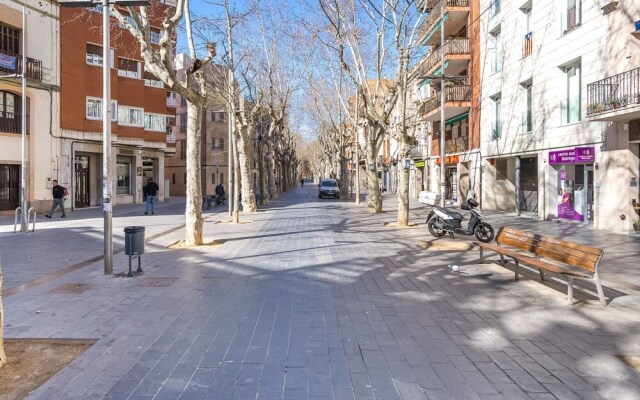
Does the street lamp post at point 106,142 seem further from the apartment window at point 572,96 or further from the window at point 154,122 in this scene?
the window at point 154,122

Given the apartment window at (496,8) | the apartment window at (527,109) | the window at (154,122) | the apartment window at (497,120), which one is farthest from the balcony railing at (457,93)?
the window at (154,122)

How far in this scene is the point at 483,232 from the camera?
13359 mm

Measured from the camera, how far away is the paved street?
3918mm

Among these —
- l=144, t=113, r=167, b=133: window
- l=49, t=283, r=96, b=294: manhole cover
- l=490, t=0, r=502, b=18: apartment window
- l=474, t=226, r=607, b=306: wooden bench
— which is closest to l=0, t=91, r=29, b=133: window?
l=144, t=113, r=167, b=133: window

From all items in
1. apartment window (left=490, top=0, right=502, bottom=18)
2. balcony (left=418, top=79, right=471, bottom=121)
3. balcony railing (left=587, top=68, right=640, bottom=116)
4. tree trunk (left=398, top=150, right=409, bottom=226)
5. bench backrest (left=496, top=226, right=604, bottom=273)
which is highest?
apartment window (left=490, top=0, right=502, bottom=18)

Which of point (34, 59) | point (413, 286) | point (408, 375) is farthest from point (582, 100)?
point (34, 59)

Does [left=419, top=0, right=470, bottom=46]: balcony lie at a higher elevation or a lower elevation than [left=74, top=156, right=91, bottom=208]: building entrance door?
higher

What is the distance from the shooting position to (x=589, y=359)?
14.8ft

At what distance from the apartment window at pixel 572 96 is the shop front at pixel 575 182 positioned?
4.21 ft

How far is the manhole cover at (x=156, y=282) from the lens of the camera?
25.5ft

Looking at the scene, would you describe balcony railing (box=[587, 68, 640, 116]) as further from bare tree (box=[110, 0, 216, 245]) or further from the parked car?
the parked car

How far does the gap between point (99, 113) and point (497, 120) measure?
22598mm

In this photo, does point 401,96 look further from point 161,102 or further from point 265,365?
point 161,102

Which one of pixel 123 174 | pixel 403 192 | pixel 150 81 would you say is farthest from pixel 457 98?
pixel 123 174
